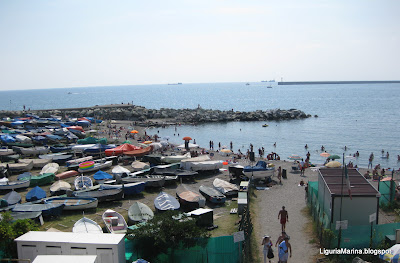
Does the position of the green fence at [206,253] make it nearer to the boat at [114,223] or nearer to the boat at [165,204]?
the boat at [114,223]

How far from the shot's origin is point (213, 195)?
21.3m

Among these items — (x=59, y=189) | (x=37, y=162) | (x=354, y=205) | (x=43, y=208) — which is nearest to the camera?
(x=354, y=205)

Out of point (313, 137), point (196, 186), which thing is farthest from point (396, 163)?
point (196, 186)

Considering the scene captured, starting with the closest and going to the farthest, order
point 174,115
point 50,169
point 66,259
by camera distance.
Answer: point 66,259
point 50,169
point 174,115

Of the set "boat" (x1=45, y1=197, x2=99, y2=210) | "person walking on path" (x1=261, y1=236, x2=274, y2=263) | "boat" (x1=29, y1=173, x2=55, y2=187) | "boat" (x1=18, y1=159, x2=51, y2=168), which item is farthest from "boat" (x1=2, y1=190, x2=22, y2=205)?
"person walking on path" (x1=261, y1=236, x2=274, y2=263)

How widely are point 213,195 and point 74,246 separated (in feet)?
36.4

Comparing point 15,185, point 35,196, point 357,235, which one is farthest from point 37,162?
point 357,235

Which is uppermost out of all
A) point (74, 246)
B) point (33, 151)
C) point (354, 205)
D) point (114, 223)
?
point (354, 205)

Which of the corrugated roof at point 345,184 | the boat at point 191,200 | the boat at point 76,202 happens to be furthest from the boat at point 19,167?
the corrugated roof at point 345,184

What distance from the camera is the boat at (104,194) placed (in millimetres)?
21578

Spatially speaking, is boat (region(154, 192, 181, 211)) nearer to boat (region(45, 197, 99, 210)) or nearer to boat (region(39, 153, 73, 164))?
boat (region(45, 197, 99, 210))

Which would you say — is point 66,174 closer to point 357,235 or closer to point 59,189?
point 59,189

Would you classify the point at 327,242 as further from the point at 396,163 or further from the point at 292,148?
the point at 292,148

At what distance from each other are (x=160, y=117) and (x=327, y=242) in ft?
231
